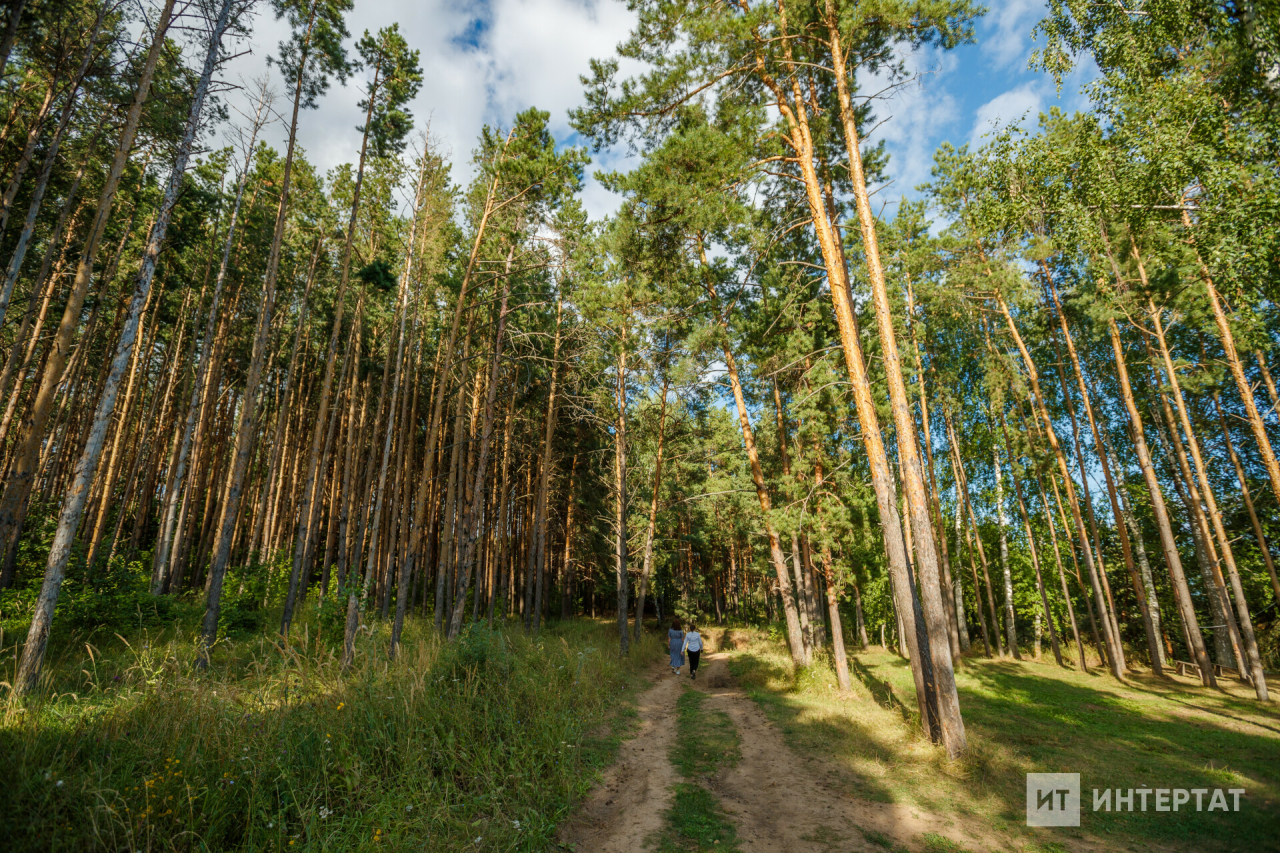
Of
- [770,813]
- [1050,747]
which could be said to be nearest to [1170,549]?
[1050,747]

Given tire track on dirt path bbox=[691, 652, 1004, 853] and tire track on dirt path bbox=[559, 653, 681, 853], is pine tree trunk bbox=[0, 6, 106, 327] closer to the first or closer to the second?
tire track on dirt path bbox=[559, 653, 681, 853]

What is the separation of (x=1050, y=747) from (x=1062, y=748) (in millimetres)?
157

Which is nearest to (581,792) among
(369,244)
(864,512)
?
(864,512)

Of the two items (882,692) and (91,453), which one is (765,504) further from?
(91,453)

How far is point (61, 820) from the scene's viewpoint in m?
2.86

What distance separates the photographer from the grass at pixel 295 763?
3007 mm

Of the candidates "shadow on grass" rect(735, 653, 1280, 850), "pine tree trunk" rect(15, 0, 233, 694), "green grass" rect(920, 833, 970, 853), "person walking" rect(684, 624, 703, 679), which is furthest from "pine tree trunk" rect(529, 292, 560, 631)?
"green grass" rect(920, 833, 970, 853)

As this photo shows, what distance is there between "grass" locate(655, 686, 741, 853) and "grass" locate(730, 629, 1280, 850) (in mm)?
1211

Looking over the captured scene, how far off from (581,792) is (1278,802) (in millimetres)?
7975

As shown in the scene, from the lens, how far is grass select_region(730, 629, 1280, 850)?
4.80 meters

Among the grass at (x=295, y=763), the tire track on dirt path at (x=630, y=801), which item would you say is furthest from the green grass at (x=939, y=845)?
the grass at (x=295, y=763)

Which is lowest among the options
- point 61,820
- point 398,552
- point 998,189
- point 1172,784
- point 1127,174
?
point 1172,784

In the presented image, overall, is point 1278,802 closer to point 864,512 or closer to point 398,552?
point 864,512

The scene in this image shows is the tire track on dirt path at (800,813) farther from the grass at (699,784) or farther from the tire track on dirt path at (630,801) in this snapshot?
the tire track on dirt path at (630,801)
